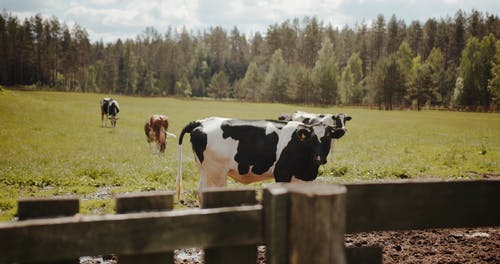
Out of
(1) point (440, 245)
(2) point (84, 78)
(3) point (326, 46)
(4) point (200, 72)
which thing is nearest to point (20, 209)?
(1) point (440, 245)

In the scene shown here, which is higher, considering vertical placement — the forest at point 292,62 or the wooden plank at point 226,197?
the forest at point 292,62

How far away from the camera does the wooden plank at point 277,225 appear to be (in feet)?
6.88

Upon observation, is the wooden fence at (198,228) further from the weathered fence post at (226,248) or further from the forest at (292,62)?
the forest at (292,62)

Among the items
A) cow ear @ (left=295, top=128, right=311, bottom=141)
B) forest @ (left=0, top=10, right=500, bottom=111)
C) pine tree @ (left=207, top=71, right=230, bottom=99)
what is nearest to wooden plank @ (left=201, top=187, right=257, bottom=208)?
cow ear @ (left=295, top=128, right=311, bottom=141)

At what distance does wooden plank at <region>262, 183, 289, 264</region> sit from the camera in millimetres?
2098

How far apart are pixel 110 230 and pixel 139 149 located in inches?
778

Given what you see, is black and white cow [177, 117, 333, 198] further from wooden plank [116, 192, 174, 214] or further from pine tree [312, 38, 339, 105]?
pine tree [312, 38, 339, 105]

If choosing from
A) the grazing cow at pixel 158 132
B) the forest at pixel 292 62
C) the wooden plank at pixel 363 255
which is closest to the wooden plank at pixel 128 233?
the wooden plank at pixel 363 255

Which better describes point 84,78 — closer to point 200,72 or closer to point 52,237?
point 200,72

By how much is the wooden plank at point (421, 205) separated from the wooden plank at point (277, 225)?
518 millimetres

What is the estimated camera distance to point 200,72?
140 meters

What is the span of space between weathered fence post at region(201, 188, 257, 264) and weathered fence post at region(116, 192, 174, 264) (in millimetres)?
215

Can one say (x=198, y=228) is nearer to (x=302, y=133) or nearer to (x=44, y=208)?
(x=44, y=208)

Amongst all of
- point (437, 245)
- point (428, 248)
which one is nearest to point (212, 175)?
point (428, 248)
